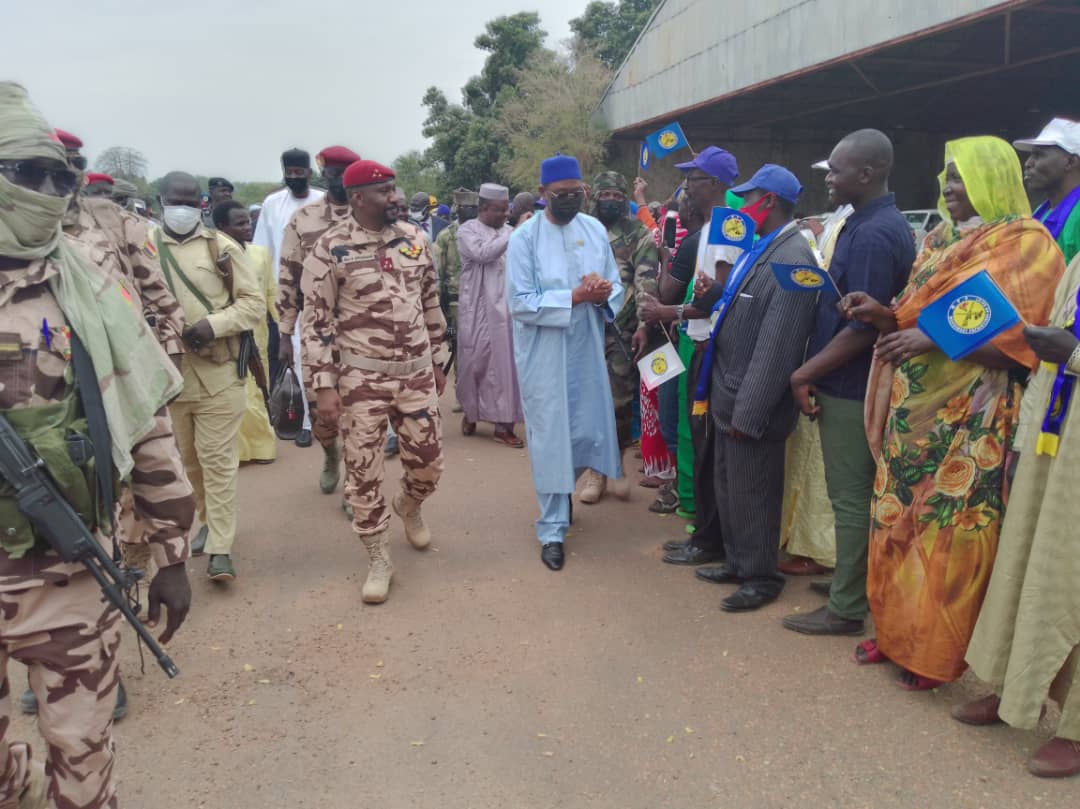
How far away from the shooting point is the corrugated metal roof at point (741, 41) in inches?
414

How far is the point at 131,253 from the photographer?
3549mm

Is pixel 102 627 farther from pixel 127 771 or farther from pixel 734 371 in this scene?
pixel 734 371

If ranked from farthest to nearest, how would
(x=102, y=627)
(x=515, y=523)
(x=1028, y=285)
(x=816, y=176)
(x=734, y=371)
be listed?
(x=816, y=176)
(x=515, y=523)
(x=734, y=371)
(x=1028, y=285)
(x=102, y=627)

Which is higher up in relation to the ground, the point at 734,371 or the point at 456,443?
the point at 734,371

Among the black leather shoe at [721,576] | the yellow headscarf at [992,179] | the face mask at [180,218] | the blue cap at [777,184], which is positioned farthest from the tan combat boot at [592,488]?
the yellow headscarf at [992,179]

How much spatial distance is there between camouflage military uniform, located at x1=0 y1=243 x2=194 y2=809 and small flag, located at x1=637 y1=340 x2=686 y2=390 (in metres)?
3.19

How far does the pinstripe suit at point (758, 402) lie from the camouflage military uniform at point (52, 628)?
9.11ft

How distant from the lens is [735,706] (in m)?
3.16

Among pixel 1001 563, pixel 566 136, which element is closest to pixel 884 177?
pixel 1001 563

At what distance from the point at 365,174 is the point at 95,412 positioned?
238 cm

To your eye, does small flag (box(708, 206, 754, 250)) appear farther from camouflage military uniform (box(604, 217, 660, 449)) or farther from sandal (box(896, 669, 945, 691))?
sandal (box(896, 669, 945, 691))

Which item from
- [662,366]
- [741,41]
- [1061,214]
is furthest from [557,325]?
[741,41]

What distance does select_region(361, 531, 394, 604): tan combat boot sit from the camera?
4.16 metres

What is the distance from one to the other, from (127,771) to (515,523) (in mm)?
2832
